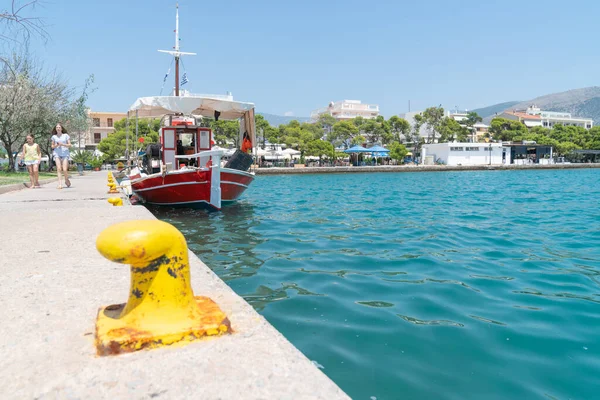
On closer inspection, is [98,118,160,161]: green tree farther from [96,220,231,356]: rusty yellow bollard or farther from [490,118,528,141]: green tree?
[490,118,528,141]: green tree

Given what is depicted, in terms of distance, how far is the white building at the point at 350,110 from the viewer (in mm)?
122500

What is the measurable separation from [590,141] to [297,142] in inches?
2271

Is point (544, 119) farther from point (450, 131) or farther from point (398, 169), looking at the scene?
point (398, 169)

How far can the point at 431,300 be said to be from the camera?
4.76 meters

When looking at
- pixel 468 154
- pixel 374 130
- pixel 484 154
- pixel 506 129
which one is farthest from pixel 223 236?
pixel 506 129

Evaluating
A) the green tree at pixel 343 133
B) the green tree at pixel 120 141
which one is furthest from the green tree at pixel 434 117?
the green tree at pixel 120 141

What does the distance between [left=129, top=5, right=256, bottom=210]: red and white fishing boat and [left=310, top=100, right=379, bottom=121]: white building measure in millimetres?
107448

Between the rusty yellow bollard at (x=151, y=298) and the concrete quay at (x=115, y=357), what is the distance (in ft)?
0.22

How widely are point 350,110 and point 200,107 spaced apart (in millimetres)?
113072

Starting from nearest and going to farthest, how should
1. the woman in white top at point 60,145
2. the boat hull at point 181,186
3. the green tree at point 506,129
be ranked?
the woman in white top at point 60,145
the boat hull at point 181,186
the green tree at point 506,129

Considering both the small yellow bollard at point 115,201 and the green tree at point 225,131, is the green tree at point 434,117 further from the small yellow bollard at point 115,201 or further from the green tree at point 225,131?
the small yellow bollard at point 115,201

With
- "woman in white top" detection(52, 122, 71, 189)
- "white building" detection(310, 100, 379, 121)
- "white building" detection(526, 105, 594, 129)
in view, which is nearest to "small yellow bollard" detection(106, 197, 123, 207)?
"woman in white top" detection(52, 122, 71, 189)

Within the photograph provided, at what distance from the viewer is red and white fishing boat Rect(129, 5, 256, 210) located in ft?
43.2

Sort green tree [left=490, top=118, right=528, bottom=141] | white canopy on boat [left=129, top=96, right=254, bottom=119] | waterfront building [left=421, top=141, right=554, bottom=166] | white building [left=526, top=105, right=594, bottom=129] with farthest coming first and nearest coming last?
white building [left=526, top=105, right=594, bottom=129] → green tree [left=490, top=118, right=528, bottom=141] → waterfront building [left=421, top=141, right=554, bottom=166] → white canopy on boat [left=129, top=96, right=254, bottom=119]
